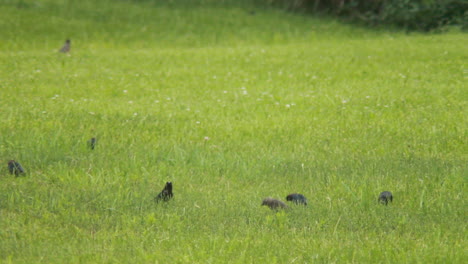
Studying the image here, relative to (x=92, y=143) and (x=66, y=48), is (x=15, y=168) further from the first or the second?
(x=66, y=48)

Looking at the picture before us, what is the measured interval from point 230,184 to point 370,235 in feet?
5.18

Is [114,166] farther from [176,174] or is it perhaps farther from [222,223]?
[222,223]

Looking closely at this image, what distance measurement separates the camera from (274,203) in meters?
4.56

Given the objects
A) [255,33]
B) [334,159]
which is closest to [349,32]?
[255,33]

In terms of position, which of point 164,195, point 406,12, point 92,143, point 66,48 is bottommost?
point 66,48

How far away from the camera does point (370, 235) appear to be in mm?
4082

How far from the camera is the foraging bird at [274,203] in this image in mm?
4531

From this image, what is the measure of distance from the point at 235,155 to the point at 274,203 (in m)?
1.60

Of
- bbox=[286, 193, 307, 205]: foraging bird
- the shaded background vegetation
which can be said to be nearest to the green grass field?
bbox=[286, 193, 307, 205]: foraging bird

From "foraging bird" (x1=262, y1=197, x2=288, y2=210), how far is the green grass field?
10cm

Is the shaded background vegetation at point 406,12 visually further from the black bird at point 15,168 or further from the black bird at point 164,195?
the black bird at point 15,168

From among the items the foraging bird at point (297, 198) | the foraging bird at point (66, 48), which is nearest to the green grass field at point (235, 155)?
the foraging bird at point (297, 198)

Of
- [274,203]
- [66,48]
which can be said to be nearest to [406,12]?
[66,48]

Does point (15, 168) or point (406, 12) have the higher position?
point (406, 12)
